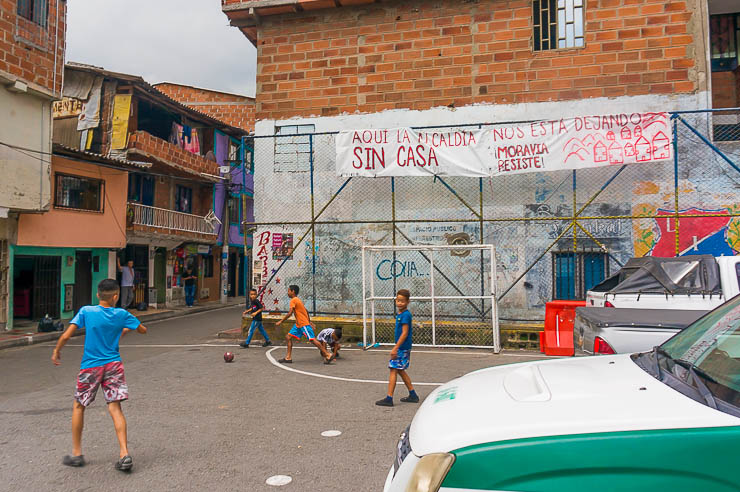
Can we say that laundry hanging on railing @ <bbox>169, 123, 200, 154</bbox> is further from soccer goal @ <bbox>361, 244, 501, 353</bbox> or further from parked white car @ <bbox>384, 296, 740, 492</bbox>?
parked white car @ <bbox>384, 296, 740, 492</bbox>

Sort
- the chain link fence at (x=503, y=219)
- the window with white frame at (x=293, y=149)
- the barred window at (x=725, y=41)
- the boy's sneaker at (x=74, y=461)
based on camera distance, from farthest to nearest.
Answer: the barred window at (x=725, y=41), the window with white frame at (x=293, y=149), the chain link fence at (x=503, y=219), the boy's sneaker at (x=74, y=461)

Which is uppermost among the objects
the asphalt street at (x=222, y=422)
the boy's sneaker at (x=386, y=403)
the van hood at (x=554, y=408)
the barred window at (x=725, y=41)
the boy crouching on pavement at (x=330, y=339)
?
the barred window at (x=725, y=41)

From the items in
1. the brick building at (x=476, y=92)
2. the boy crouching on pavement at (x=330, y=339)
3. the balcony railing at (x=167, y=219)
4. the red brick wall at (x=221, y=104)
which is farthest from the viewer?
the red brick wall at (x=221, y=104)

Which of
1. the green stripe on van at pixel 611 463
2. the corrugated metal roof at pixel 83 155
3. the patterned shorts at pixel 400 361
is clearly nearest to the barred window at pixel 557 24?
the patterned shorts at pixel 400 361

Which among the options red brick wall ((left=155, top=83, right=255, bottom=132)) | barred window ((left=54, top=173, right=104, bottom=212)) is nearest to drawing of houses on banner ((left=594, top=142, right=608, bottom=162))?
barred window ((left=54, top=173, right=104, bottom=212))

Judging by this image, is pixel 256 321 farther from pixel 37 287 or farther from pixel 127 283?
pixel 127 283

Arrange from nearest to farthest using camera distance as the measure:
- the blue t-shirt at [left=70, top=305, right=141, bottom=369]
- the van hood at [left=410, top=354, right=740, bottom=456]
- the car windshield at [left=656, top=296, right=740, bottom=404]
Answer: the van hood at [left=410, top=354, right=740, bottom=456], the car windshield at [left=656, top=296, right=740, bottom=404], the blue t-shirt at [left=70, top=305, right=141, bottom=369]

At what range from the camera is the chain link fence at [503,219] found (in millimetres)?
11586

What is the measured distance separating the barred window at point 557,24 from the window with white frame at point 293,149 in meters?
5.83

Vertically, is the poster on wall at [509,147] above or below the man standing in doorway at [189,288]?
above

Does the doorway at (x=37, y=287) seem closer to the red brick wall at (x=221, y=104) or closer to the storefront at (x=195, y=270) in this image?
the storefront at (x=195, y=270)

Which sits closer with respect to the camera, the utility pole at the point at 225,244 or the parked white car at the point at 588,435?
the parked white car at the point at 588,435

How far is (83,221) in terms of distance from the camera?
18781mm

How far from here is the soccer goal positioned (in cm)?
1173
